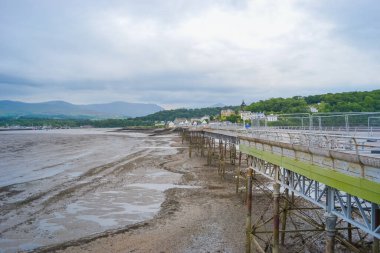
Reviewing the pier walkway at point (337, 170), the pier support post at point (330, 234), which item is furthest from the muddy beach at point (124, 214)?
the pier support post at point (330, 234)

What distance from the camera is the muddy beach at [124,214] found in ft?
56.7

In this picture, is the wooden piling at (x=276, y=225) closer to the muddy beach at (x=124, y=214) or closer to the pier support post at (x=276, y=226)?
the pier support post at (x=276, y=226)

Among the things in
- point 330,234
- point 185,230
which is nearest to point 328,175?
point 330,234

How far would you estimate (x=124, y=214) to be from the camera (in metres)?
22.9

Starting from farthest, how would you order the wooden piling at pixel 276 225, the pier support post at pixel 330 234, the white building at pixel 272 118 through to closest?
the white building at pixel 272 118, the wooden piling at pixel 276 225, the pier support post at pixel 330 234

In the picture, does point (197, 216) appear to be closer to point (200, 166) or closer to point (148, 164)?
point (200, 166)

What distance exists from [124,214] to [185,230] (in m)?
5.63

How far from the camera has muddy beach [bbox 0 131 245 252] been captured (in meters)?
17.3

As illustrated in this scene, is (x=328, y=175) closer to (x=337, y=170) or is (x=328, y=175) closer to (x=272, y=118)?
Result: (x=337, y=170)

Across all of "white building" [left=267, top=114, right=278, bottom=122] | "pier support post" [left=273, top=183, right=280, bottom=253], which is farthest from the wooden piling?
"white building" [left=267, top=114, right=278, bottom=122]

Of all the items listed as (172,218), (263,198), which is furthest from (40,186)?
(263,198)

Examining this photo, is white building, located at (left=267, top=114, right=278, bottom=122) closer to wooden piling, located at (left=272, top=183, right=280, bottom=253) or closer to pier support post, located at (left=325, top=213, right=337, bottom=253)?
wooden piling, located at (left=272, top=183, right=280, bottom=253)

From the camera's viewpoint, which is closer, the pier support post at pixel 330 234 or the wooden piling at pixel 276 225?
the pier support post at pixel 330 234

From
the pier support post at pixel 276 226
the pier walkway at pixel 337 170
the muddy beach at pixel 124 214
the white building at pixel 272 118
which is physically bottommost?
the muddy beach at pixel 124 214
